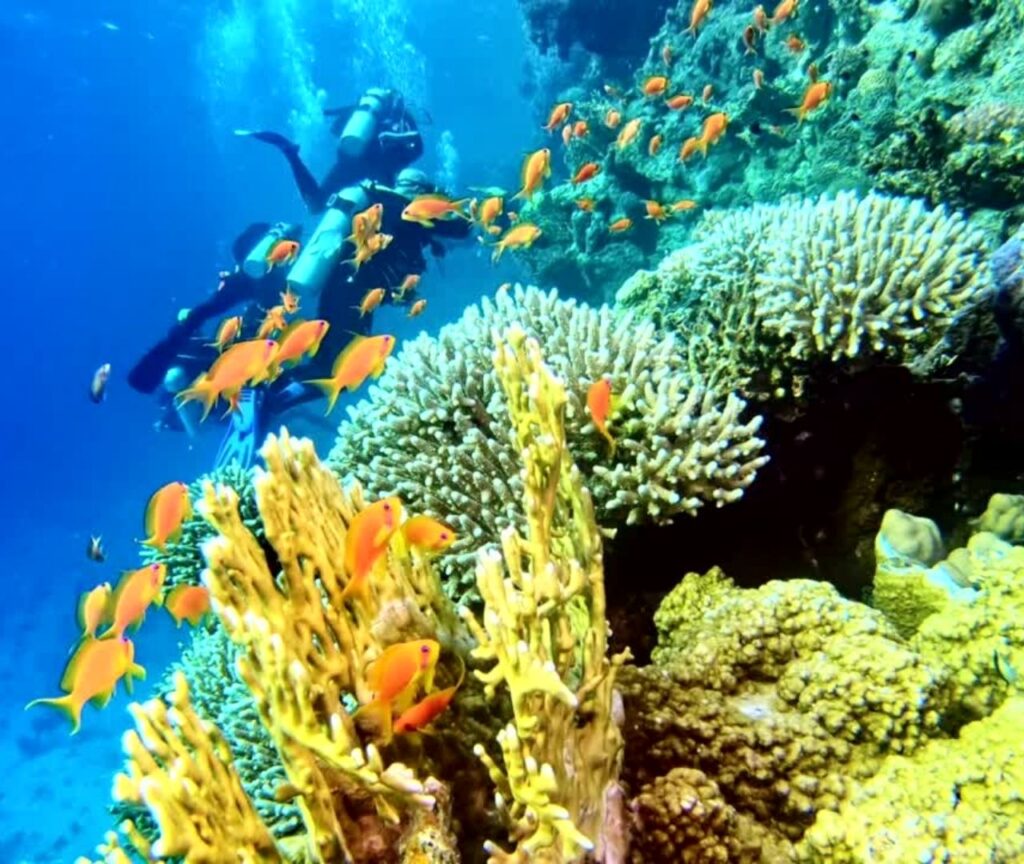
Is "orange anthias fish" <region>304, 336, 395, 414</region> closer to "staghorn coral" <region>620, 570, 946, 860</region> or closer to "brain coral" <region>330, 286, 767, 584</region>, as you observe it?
"brain coral" <region>330, 286, 767, 584</region>

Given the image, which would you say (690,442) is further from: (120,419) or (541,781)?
(120,419)

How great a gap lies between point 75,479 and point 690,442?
92658 millimetres

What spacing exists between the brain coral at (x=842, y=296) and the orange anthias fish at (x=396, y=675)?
269cm

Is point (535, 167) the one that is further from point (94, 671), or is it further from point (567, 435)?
point (94, 671)

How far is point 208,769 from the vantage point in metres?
1.75

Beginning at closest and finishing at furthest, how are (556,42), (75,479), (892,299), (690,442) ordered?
(690,442) < (892,299) < (556,42) < (75,479)

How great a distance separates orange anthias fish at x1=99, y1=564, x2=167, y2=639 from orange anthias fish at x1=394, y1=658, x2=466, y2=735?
8.84 ft

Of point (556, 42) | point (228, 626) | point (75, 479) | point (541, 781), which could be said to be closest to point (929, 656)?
point (541, 781)

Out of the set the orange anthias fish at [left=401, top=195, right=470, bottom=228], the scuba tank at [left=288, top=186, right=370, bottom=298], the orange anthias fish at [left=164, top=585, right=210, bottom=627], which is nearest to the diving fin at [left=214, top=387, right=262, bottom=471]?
the scuba tank at [left=288, top=186, right=370, bottom=298]

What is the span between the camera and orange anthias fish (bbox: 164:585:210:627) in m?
4.40

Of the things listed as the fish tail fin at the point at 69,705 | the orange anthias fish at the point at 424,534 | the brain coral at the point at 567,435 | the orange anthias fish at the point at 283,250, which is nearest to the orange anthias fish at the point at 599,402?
the brain coral at the point at 567,435

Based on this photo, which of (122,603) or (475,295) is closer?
(122,603)

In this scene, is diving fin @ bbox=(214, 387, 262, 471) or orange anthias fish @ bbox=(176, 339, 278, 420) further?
diving fin @ bbox=(214, 387, 262, 471)

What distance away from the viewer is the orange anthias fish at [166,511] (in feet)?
14.0
